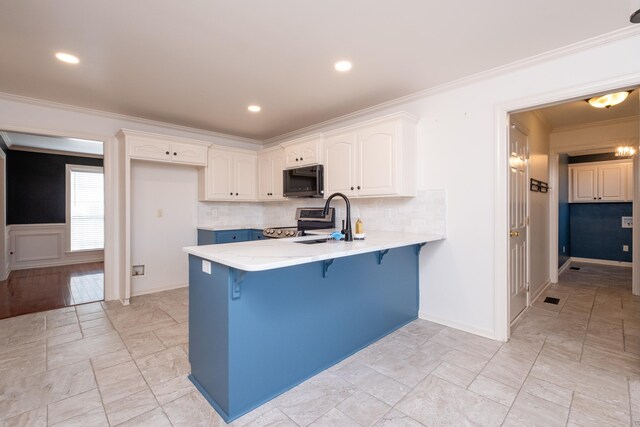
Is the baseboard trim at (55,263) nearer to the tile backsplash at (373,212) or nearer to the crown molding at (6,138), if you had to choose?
the crown molding at (6,138)

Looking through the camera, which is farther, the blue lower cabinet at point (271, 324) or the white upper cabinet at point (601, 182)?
the white upper cabinet at point (601, 182)

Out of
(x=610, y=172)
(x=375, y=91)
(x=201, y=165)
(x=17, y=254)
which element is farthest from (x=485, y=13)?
(x=17, y=254)

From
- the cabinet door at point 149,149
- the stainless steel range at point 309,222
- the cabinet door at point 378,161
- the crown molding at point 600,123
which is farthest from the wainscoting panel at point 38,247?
the crown molding at point 600,123

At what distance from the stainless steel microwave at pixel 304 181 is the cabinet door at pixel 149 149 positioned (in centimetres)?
154

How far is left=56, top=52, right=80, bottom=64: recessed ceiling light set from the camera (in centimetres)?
230

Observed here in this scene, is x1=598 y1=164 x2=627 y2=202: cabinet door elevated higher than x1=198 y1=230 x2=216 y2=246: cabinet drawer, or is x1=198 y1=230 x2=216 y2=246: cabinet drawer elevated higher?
x1=598 y1=164 x2=627 y2=202: cabinet door

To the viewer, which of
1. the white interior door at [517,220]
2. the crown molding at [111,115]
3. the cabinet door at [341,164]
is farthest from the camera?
the cabinet door at [341,164]

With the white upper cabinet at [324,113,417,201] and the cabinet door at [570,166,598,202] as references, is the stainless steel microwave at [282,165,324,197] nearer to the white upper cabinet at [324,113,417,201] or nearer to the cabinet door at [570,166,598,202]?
the white upper cabinet at [324,113,417,201]

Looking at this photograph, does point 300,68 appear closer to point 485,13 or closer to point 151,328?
point 485,13

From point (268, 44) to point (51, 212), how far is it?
6.41 meters

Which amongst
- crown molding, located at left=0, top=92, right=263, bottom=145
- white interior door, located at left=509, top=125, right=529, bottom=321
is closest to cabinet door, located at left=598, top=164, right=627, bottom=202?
white interior door, located at left=509, top=125, right=529, bottom=321

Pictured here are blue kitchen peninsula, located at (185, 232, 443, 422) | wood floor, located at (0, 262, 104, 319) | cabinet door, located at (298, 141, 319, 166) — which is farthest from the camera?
cabinet door, located at (298, 141, 319, 166)

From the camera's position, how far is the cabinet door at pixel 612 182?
5465mm

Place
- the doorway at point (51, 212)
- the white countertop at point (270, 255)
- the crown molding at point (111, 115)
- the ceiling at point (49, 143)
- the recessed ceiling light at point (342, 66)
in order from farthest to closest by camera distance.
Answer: the doorway at point (51, 212) → the ceiling at point (49, 143) → the crown molding at point (111, 115) → the recessed ceiling light at point (342, 66) → the white countertop at point (270, 255)
